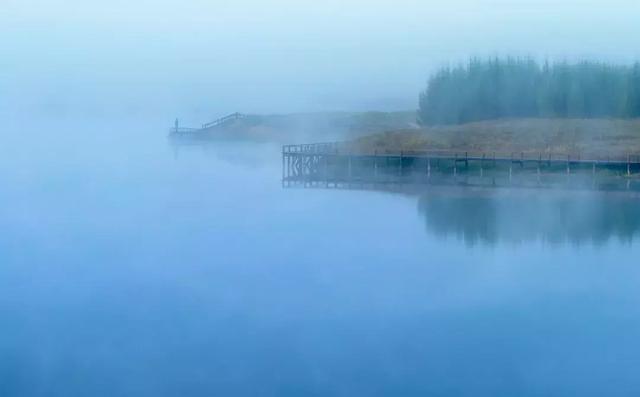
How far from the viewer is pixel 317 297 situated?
375 inches

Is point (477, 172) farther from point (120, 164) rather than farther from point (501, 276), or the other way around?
point (501, 276)

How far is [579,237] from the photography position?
1340cm

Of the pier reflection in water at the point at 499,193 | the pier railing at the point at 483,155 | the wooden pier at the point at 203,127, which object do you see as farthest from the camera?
the wooden pier at the point at 203,127

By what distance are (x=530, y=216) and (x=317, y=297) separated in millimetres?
6797

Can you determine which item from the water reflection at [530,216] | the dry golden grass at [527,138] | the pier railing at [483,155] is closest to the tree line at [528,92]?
the dry golden grass at [527,138]

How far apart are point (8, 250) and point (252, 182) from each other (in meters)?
9.29

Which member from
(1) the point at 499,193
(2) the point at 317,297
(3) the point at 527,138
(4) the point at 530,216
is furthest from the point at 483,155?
(2) the point at 317,297

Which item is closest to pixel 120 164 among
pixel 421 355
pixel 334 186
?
pixel 334 186

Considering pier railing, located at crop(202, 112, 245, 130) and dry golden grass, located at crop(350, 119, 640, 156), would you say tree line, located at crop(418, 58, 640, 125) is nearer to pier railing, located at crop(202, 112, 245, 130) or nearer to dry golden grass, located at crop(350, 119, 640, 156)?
dry golden grass, located at crop(350, 119, 640, 156)

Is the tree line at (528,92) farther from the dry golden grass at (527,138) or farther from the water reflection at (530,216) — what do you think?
the water reflection at (530,216)

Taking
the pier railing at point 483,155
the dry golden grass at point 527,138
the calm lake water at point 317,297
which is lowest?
the calm lake water at point 317,297

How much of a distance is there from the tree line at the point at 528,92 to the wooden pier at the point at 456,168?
539cm

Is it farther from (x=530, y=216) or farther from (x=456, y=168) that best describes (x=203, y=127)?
(x=530, y=216)

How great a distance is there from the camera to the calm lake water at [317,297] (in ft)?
23.7
